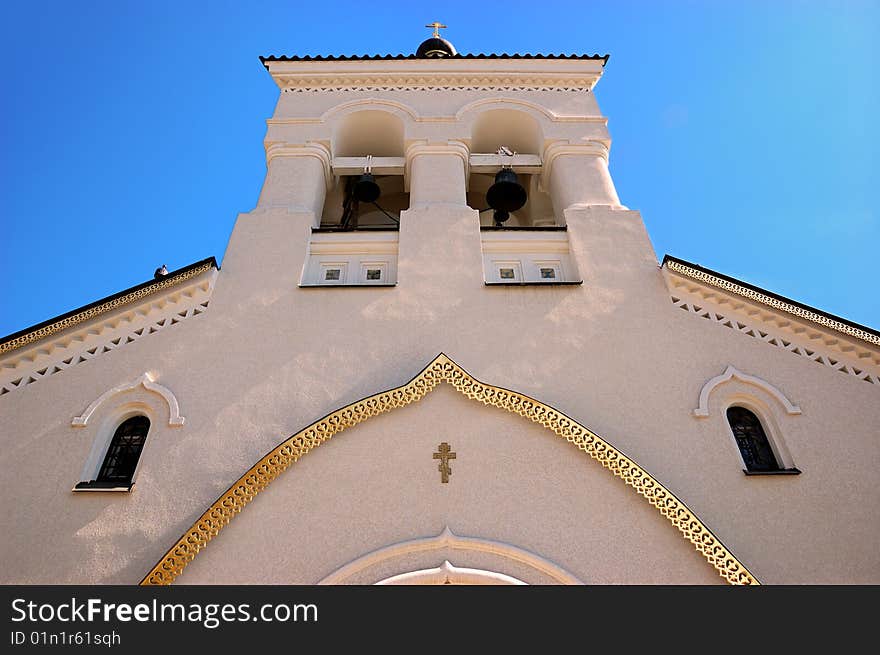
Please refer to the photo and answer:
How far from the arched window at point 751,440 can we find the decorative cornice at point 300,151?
20.9ft

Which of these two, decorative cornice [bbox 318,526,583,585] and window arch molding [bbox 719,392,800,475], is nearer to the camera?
decorative cornice [bbox 318,526,583,585]

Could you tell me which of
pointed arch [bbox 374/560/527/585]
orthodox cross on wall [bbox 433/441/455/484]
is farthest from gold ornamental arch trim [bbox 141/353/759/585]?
pointed arch [bbox 374/560/527/585]

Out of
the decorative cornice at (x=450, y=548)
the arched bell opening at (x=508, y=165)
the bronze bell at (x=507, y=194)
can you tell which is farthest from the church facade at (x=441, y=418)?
the arched bell opening at (x=508, y=165)

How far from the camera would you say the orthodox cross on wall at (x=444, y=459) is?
17.6 feet

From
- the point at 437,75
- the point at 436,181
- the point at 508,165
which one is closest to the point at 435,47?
the point at 437,75

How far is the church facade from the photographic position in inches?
198

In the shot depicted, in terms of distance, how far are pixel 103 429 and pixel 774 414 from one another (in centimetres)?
633

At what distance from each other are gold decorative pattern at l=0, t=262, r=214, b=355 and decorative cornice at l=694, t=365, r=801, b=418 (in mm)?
5363

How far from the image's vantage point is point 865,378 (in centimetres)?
643

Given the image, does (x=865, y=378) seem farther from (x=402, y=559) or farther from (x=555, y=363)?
(x=402, y=559)

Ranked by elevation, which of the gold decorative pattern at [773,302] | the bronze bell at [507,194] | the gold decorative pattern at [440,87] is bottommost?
the gold decorative pattern at [773,302]

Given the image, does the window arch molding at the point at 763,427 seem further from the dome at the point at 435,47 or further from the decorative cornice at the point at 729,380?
the dome at the point at 435,47

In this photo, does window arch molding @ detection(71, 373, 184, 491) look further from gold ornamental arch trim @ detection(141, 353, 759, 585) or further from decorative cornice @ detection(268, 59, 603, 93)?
decorative cornice @ detection(268, 59, 603, 93)

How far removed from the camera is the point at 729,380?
20.7 ft
